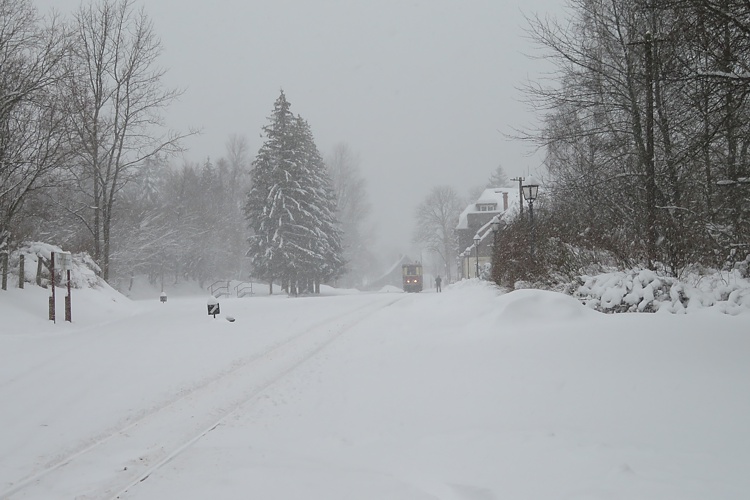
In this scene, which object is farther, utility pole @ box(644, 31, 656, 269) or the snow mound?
utility pole @ box(644, 31, 656, 269)

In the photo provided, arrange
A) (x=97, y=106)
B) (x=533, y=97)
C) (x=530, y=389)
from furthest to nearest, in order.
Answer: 1. (x=97, y=106)
2. (x=533, y=97)
3. (x=530, y=389)

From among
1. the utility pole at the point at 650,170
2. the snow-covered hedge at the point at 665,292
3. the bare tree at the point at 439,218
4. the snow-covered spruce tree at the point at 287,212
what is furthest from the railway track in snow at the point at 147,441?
the bare tree at the point at 439,218

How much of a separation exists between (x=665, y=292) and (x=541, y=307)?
6.78ft

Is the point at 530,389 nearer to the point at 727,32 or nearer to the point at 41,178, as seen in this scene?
the point at 727,32

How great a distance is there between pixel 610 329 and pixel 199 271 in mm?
45001

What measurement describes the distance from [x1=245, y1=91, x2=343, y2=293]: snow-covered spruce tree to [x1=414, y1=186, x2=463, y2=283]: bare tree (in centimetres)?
3300

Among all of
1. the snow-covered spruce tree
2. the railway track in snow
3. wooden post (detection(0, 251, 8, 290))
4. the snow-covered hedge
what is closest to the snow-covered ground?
the railway track in snow

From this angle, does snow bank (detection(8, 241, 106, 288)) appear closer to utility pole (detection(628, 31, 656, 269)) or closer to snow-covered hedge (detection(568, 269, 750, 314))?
snow-covered hedge (detection(568, 269, 750, 314))

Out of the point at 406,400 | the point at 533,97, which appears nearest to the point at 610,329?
the point at 406,400

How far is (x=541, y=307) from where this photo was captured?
8016mm

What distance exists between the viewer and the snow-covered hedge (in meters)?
7.31

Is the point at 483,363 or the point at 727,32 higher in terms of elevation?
the point at 727,32

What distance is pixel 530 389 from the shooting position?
5383mm

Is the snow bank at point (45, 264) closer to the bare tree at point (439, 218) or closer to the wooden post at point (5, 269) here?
the wooden post at point (5, 269)
